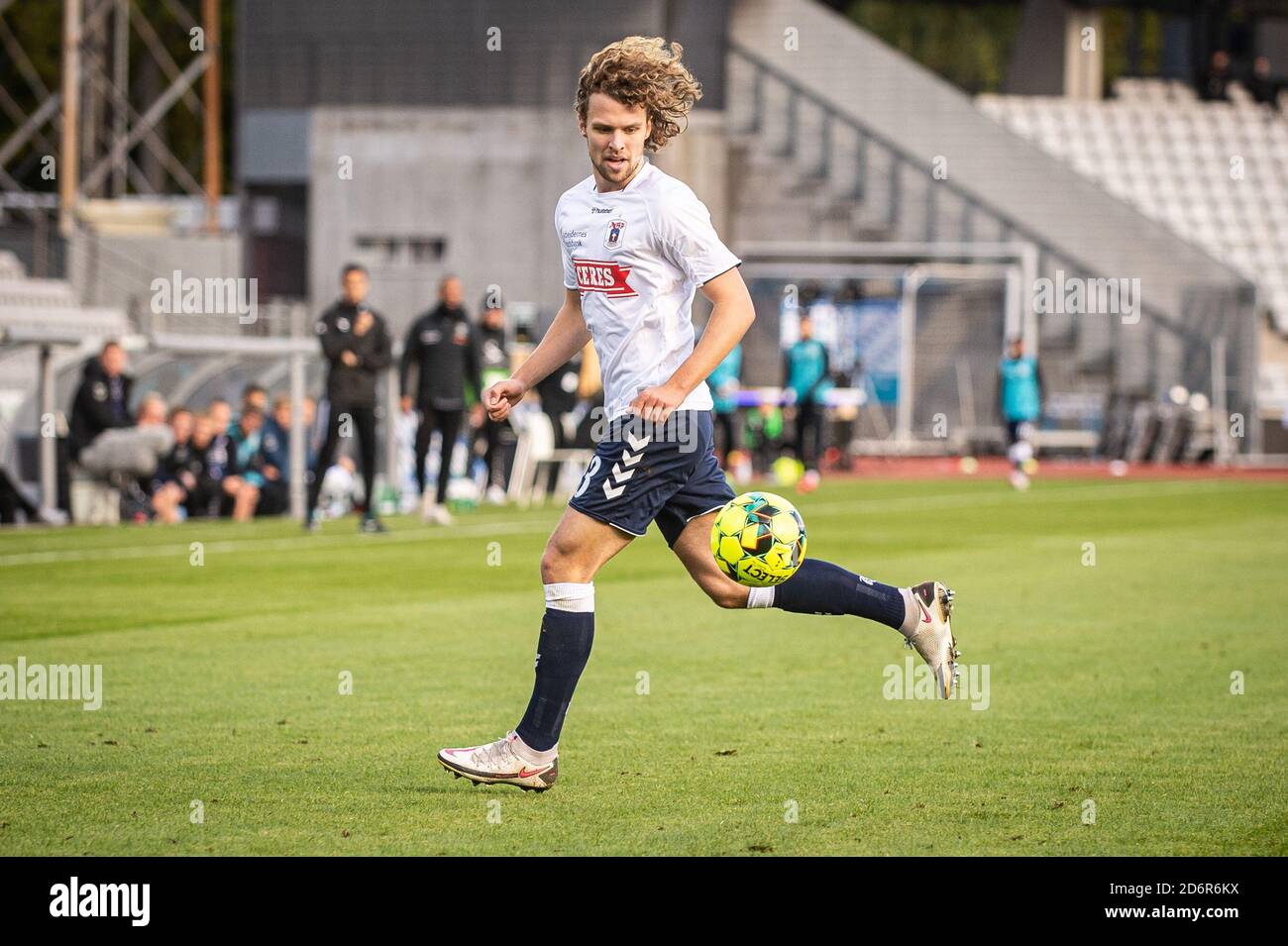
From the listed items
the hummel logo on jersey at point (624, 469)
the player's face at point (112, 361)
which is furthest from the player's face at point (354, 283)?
the hummel logo on jersey at point (624, 469)

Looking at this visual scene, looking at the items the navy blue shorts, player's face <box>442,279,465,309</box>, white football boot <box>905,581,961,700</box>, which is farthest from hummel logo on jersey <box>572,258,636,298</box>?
player's face <box>442,279,465,309</box>

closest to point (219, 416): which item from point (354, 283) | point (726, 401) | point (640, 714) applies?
point (354, 283)

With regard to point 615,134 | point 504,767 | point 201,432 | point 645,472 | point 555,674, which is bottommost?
point 504,767

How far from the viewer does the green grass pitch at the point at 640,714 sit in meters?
5.55

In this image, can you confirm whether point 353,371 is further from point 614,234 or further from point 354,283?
point 614,234

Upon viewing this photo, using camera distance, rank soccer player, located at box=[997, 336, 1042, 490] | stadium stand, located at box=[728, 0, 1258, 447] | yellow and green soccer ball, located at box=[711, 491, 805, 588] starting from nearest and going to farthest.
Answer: yellow and green soccer ball, located at box=[711, 491, 805, 588] → soccer player, located at box=[997, 336, 1042, 490] → stadium stand, located at box=[728, 0, 1258, 447]

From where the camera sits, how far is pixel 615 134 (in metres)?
5.95

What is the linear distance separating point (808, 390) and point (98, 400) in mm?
10844

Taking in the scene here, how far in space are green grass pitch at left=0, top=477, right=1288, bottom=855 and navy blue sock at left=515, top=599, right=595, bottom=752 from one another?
21cm

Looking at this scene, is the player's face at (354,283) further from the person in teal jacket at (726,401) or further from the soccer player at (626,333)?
the soccer player at (626,333)

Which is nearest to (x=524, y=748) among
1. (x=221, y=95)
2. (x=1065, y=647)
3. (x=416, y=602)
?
(x=1065, y=647)

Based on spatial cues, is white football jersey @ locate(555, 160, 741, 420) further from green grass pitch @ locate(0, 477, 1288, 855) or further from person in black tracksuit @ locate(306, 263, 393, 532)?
person in black tracksuit @ locate(306, 263, 393, 532)

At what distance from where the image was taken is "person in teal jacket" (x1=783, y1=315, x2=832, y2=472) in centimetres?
2598

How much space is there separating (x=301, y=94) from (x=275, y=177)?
220 centimetres
